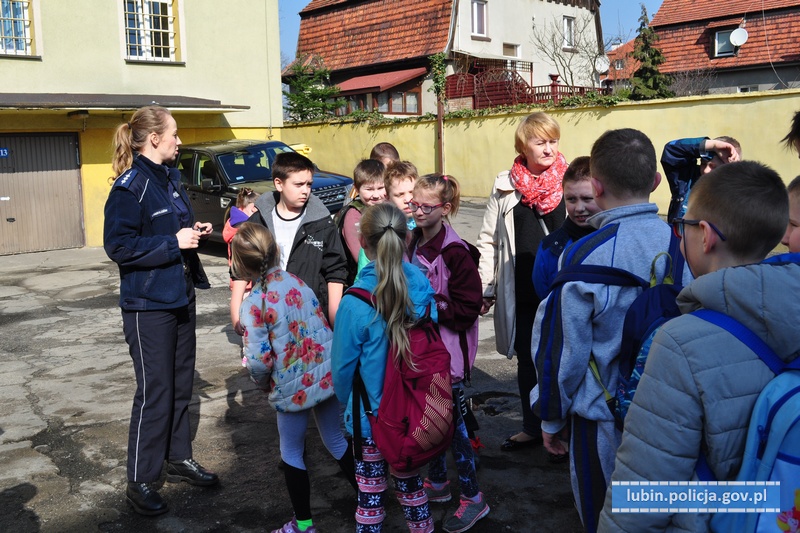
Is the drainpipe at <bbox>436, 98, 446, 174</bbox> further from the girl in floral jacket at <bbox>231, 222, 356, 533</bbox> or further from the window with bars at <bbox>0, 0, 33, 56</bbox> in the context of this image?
the girl in floral jacket at <bbox>231, 222, 356, 533</bbox>

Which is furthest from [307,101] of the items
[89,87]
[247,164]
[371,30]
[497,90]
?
[247,164]

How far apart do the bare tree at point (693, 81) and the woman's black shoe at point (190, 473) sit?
2353 cm

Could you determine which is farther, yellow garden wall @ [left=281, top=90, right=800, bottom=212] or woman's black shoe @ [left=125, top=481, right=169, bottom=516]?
yellow garden wall @ [left=281, top=90, right=800, bottom=212]

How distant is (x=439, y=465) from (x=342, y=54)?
2680cm

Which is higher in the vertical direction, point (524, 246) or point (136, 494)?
point (524, 246)

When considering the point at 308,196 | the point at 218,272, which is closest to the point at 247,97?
the point at 218,272

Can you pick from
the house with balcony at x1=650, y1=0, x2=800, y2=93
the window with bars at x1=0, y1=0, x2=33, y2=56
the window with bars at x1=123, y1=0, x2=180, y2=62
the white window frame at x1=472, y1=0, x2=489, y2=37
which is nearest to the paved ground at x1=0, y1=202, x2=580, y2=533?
the window with bars at x1=0, y1=0, x2=33, y2=56

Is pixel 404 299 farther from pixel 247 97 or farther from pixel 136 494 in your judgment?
pixel 247 97

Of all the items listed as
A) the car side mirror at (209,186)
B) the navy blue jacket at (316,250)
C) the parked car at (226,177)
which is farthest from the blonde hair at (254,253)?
the car side mirror at (209,186)

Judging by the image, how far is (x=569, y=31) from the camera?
30.5 metres

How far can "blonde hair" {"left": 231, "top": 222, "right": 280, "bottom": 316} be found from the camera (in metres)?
3.47

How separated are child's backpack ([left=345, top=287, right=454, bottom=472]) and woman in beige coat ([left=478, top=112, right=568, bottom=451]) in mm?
1327

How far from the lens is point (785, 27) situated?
2559 centimetres

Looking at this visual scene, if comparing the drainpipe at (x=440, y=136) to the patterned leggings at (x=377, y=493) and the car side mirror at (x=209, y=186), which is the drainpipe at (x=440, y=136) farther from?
the patterned leggings at (x=377, y=493)
